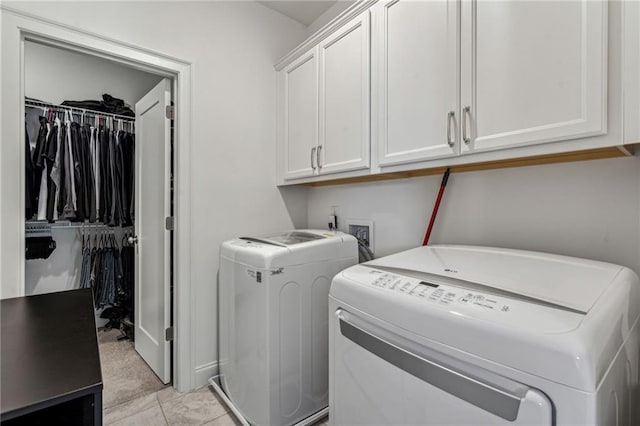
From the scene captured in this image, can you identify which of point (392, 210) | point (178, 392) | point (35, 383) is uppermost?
point (392, 210)

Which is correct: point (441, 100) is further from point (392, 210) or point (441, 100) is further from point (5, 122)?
point (5, 122)

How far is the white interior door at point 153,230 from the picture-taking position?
1.97 m

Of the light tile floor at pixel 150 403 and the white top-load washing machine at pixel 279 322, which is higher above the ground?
the white top-load washing machine at pixel 279 322

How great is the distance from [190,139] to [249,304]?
1099 mm

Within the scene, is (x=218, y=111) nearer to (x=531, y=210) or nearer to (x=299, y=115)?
(x=299, y=115)

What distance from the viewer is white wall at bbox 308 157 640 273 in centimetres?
107

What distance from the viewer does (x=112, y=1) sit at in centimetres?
165

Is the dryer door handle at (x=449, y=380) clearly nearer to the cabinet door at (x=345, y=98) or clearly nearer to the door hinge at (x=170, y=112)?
the cabinet door at (x=345, y=98)

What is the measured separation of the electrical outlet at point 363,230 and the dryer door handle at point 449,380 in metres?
1.03

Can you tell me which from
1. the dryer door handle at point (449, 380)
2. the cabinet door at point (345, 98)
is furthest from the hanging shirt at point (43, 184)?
the dryer door handle at point (449, 380)

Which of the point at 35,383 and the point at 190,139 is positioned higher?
the point at 190,139

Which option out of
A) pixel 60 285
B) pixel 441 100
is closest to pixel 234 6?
pixel 441 100

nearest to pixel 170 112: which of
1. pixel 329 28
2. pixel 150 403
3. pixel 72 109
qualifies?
pixel 329 28

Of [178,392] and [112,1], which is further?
[178,392]
